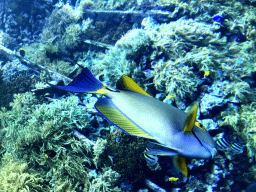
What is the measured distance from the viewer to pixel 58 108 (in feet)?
11.9

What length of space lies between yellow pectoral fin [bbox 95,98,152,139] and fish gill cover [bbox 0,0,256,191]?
98.9 inches

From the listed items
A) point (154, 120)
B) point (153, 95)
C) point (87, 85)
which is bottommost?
point (153, 95)

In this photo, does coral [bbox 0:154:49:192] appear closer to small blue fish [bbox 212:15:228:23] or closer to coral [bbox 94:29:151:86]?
coral [bbox 94:29:151:86]

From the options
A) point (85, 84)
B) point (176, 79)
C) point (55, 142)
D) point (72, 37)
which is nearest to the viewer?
point (85, 84)

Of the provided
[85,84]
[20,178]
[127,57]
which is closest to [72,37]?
[127,57]

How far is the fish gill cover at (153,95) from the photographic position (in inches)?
115

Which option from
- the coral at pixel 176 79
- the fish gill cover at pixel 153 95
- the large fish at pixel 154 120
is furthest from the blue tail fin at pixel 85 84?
the coral at pixel 176 79

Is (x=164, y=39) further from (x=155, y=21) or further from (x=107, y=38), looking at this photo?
(x=107, y=38)

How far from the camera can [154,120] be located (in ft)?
2.23

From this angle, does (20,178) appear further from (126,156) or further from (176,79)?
(176,79)

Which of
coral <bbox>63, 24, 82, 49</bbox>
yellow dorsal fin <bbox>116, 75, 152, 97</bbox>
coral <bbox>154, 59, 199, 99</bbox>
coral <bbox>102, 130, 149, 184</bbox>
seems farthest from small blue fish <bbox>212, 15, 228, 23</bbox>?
coral <bbox>63, 24, 82, 49</bbox>

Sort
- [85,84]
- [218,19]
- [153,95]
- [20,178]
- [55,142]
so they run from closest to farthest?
[85,84] < [20,178] < [55,142] < [153,95] < [218,19]

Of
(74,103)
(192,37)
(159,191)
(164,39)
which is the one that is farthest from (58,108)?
(192,37)

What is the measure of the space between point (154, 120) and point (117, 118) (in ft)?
0.56
